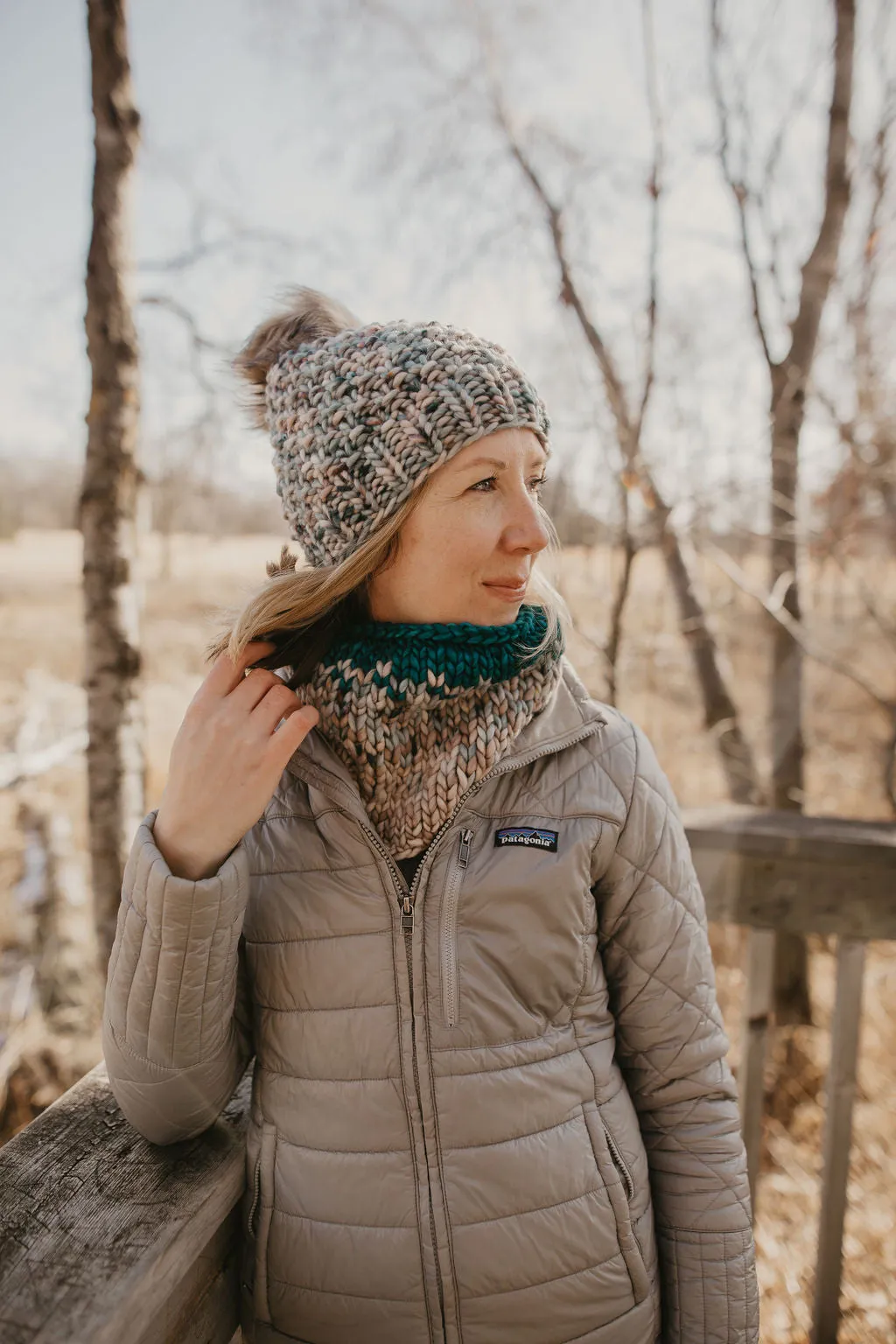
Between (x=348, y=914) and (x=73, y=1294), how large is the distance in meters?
0.49

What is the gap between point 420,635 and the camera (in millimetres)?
1174

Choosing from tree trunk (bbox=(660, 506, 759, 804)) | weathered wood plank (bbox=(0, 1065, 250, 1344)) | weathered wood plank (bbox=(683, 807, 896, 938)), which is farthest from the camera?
tree trunk (bbox=(660, 506, 759, 804))

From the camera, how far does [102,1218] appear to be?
A: 0.93 metres

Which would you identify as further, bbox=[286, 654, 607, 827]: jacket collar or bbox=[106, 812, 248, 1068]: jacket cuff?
bbox=[286, 654, 607, 827]: jacket collar

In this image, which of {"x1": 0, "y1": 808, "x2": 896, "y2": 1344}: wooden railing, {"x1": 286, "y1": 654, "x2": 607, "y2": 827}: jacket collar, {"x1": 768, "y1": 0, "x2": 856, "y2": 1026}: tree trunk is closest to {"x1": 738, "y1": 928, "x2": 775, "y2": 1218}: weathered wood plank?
{"x1": 0, "y1": 808, "x2": 896, "y2": 1344}: wooden railing

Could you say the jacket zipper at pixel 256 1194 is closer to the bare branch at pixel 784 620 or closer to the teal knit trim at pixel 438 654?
the teal knit trim at pixel 438 654

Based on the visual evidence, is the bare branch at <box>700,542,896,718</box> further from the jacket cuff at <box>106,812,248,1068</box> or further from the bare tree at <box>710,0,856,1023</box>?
the jacket cuff at <box>106,812,248,1068</box>

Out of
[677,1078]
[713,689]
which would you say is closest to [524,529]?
[677,1078]

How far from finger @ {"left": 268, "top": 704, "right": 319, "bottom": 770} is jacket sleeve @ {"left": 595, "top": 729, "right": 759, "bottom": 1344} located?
1.55 feet

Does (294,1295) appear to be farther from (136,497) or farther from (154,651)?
(154,651)

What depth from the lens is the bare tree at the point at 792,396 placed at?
377 centimetres

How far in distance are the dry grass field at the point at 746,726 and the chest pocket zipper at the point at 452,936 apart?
20.0 inches

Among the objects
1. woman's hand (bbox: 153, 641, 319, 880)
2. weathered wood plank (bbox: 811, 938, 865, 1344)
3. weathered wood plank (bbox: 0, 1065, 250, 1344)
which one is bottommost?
weathered wood plank (bbox: 811, 938, 865, 1344)

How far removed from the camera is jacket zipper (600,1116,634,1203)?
1.13m
